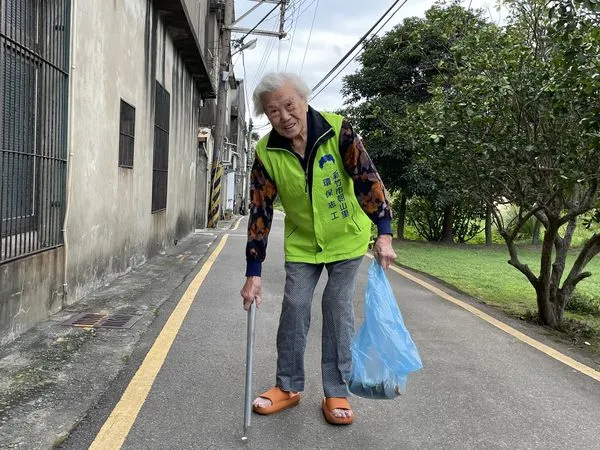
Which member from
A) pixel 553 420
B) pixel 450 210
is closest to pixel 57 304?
pixel 553 420

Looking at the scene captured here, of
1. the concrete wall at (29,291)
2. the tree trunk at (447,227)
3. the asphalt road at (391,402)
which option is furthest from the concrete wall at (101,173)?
the tree trunk at (447,227)

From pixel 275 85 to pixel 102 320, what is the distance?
9.58 feet

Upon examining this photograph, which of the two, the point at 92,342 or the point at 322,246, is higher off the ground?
the point at 322,246

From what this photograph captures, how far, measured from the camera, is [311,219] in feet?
10.2

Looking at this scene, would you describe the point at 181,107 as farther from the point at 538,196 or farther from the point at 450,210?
the point at 450,210

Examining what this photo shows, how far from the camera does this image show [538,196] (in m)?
6.09

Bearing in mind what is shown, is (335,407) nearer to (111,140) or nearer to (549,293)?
(549,293)

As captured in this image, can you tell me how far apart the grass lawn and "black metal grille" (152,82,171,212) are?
4.73m

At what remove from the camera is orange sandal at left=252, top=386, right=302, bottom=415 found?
10.5 feet

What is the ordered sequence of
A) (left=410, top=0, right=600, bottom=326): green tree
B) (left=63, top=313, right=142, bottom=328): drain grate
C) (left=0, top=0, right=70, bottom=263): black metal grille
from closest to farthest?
(left=0, top=0, right=70, bottom=263): black metal grille < (left=63, top=313, right=142, bottom=328): drain grate < (left=410, top=0, right=600, bottom=326): green tree

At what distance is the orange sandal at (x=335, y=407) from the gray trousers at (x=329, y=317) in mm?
29

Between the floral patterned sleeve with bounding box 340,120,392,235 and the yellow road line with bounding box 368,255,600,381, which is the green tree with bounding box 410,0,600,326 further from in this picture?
the floral patterned sleeve with bounding box 340,120,392,235

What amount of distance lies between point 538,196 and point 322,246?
381 cm

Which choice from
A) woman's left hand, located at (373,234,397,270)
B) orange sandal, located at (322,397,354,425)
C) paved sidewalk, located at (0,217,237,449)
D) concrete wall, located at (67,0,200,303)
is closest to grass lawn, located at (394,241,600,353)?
orange sandal, located at (322,397,354,425)
